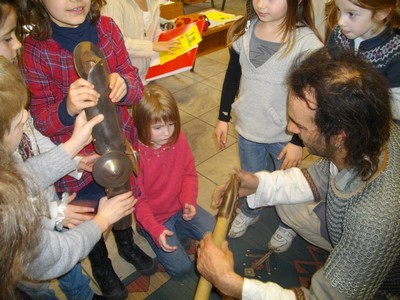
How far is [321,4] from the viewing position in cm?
211

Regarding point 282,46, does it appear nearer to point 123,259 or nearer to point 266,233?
point 266,233

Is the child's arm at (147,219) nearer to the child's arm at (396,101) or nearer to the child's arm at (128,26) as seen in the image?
the child's arm at (128,26)

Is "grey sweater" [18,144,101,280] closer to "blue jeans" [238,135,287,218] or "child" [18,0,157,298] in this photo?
"child" [18,0,157,298]

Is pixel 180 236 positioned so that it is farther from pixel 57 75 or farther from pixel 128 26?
pixel 128 26

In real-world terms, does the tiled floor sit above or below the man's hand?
below

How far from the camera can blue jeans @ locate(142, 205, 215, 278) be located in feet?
5.68

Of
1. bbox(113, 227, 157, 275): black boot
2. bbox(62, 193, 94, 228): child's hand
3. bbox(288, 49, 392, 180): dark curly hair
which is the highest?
bbox(288, 49, 392, 180): dark curly hair

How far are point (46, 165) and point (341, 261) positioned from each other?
103 centimetres

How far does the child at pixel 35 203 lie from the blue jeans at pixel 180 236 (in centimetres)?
62

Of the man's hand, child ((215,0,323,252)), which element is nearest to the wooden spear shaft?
the man's hand

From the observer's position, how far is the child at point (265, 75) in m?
1.47

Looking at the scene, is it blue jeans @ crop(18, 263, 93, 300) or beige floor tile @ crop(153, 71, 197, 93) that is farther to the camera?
beige floor tile @ crop(153, 71, 197, 93)

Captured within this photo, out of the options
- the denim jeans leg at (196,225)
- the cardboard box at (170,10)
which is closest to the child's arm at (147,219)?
the denim jeans leg at (196,225)

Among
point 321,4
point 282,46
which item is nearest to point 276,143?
point 282,46
